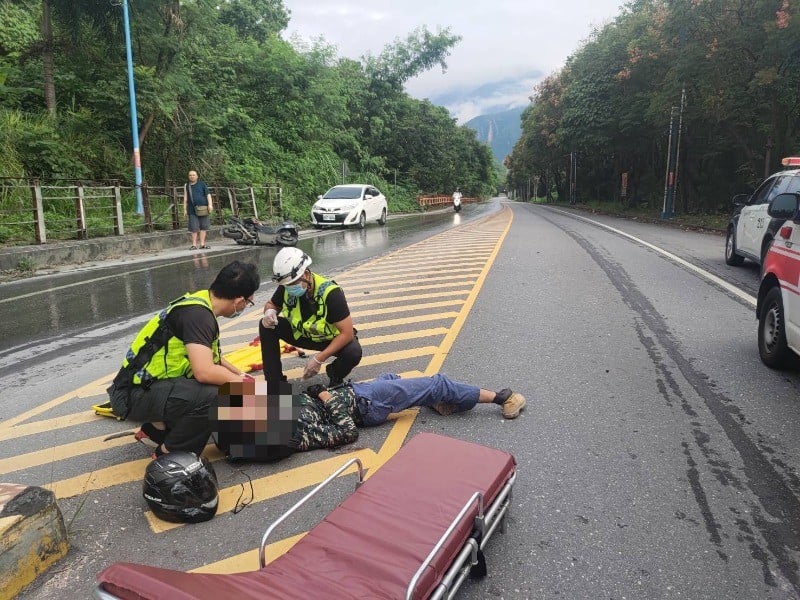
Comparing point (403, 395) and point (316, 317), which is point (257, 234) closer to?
point (316, 317)

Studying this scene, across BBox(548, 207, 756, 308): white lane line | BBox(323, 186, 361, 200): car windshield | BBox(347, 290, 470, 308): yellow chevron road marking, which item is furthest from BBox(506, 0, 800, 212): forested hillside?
BBox(347, 290, 470, 308): yellow chevron road marking

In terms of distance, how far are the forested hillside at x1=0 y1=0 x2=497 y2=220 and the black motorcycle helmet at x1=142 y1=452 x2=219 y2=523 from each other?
610 inches

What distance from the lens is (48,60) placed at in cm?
1795

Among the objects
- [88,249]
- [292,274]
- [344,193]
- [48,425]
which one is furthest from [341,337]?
[344,193]

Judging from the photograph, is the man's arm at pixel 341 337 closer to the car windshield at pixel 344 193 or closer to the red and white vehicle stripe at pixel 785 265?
the red and white vehicle stripe at pixel 785 265

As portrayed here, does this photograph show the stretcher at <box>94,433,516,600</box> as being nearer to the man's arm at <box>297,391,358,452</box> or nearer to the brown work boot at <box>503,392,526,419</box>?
the man's arm at <box>297,391,358,452</box>

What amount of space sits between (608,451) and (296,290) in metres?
2.43

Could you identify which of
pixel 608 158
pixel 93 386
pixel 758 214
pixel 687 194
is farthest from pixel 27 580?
pixel 608 158

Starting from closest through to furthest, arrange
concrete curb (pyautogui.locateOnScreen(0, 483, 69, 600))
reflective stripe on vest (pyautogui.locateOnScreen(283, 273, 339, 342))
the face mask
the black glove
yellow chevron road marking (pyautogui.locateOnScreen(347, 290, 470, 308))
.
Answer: concrete curb (pyautogui.locateOnScreen(0, 483, 69, 600))
the black glove
the face mask
reflective stripe on vest (pyautogui.locateOnScreen(283, 273, 339, 342))
yellow chevron road marking (pyautogui.locateOnScreen(347, 290, 470, 308))

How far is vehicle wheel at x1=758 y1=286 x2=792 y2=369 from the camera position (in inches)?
200

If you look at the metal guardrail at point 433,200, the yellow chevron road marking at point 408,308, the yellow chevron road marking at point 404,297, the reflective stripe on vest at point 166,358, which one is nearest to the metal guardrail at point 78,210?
the yellow chevron road marking at point 404,297

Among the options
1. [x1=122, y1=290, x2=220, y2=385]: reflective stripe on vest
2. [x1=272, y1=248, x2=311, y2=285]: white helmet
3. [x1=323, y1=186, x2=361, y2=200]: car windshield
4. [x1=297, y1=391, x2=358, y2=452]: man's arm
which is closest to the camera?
[x1=122, y1=290, x2=220, y2=385]: reflective stripe on vest

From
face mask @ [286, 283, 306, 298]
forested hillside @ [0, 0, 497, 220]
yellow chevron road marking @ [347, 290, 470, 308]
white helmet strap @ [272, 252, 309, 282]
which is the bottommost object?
yellow chevron road marking @ [347, 290, 470, 308]

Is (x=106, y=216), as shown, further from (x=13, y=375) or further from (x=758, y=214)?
(x=758, y=214)
